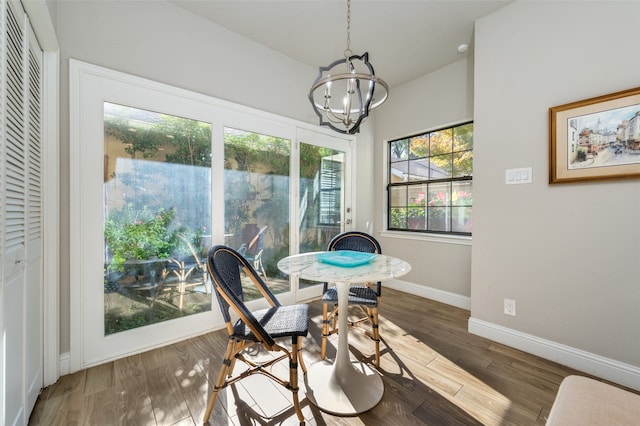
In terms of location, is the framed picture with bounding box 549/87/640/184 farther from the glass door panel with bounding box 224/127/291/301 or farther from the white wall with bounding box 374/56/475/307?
the glass door panel with bounding box 224/127/291/301

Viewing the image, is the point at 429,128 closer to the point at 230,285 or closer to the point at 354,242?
the point at 354,242

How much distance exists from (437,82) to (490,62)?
0.95 meters

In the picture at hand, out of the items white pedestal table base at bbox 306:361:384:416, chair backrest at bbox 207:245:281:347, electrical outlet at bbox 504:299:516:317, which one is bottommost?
white pedestal table base at bbox 306:361:384:416

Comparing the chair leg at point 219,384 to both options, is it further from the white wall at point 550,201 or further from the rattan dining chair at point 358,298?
the white wall at point 550,201

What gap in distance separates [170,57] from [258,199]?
1.49 m

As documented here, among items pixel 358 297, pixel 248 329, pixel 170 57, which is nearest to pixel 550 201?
pixel 358 297

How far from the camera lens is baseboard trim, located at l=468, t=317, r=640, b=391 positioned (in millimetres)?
1755

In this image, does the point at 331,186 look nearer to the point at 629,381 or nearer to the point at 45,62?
the point at 45,62

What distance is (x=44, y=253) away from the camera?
1.71 meters

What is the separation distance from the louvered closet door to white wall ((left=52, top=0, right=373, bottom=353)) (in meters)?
0.22

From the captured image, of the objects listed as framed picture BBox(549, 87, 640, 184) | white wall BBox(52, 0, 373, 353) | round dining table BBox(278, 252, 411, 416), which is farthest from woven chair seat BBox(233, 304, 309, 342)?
framed picture BBox(549, 87, 640, 184)

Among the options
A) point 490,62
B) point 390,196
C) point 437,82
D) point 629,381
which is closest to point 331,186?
point 390,196

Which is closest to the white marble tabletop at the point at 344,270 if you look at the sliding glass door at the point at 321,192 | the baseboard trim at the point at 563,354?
the baseboard trim at the point at 563,354

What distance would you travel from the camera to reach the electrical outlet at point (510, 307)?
7.45ft
